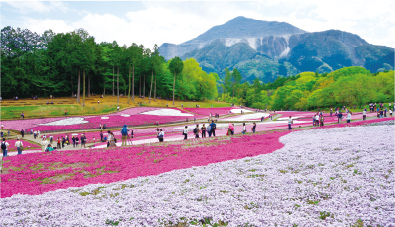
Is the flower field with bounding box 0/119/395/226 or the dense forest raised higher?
the dense forest

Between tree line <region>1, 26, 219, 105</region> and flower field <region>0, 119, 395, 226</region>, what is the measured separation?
178ft

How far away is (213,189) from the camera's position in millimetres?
10023

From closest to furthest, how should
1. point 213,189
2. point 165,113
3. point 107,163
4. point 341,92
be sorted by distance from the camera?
point 213,189 → point 107,163 → point 165,113 → point 341,92

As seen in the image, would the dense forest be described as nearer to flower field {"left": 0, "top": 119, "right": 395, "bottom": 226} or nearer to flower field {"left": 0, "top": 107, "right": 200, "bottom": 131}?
flower field {"left": 0, "top": 107, "right": 200, "bottom": 131}

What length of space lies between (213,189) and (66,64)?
73.4 meters

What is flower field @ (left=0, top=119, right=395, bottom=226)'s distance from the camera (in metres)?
7.70

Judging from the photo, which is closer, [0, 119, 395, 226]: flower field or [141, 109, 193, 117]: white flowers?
[0, 119, 395, 226]: flower field

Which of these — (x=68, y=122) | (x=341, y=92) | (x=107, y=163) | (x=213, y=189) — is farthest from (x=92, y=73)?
(x=213, y=189)

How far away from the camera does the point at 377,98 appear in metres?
69.7

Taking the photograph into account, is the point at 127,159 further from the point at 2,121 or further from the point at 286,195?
the point at 2,121

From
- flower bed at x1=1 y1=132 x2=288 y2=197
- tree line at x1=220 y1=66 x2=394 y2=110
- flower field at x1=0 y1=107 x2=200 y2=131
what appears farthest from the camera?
tree line at x1=220 y1=66 x2=394 y2=110

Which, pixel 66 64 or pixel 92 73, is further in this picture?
pixel 92 73

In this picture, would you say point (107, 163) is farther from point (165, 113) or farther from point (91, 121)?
point (165, 113)

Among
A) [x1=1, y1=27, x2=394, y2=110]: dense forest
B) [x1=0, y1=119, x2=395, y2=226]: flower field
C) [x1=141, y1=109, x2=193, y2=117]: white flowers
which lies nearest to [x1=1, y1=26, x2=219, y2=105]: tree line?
[x1=1, y1=27, x2=394, y2=110]: dense forest
